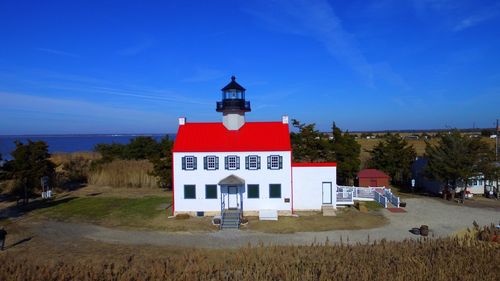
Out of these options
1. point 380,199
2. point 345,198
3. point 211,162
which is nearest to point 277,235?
point 211,162

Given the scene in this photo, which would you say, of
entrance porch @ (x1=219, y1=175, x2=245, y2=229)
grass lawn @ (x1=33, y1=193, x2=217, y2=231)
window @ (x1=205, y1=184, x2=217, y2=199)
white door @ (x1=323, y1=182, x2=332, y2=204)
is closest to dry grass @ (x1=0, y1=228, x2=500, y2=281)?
grass lawn @ (x1=33, y1=193, x2=217, y2=231)

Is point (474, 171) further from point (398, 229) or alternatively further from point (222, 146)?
point (222, 146)

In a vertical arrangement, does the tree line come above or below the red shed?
above

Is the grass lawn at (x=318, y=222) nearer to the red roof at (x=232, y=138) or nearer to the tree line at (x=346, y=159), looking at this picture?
the red roof at (x=232, y=138)

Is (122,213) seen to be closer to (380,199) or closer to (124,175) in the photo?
(124,175)

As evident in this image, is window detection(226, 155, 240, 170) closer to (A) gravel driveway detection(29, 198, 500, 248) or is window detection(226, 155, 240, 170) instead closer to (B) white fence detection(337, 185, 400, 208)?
(A) gravel driveway detection(29, 198, 500, 248)

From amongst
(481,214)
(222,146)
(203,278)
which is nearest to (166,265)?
(203,278)
